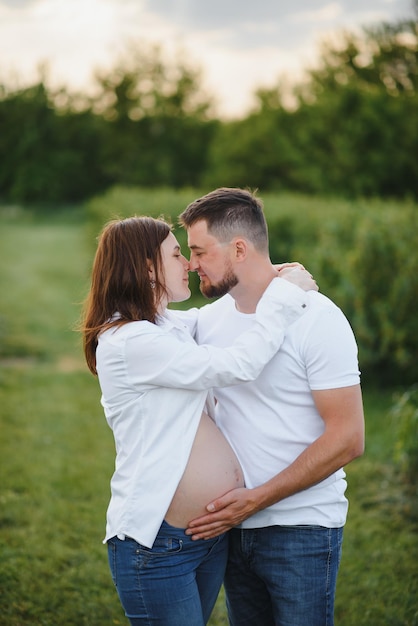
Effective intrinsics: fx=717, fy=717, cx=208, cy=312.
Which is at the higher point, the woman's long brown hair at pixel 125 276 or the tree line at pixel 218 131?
the tree line at pixel 218 131

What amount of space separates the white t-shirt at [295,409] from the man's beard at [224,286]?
333 millimetres

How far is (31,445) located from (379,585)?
166 inches

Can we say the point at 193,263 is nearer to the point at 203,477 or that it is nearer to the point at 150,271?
the point at 150,271

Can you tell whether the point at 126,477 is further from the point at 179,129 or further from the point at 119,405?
the point at 179,129

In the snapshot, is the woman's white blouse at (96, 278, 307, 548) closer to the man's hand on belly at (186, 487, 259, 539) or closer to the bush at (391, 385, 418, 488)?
the man's hand on belly at (186, 487, 259, 539)

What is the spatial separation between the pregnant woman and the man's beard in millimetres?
226

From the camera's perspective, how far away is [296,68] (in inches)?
1569

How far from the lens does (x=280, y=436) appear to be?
105 inches

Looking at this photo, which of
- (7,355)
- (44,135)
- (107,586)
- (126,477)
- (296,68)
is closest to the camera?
(126,477)

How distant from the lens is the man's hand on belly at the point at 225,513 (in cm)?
253

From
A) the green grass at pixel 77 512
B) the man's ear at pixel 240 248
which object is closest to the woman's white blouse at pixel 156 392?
the man's ear at pixel 240 248

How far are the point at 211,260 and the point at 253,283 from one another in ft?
0.63

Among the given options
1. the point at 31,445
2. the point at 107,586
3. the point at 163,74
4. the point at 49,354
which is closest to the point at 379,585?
the point at 107,586

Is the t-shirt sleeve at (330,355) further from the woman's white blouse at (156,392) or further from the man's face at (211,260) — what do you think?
the man's face at (211,260)
